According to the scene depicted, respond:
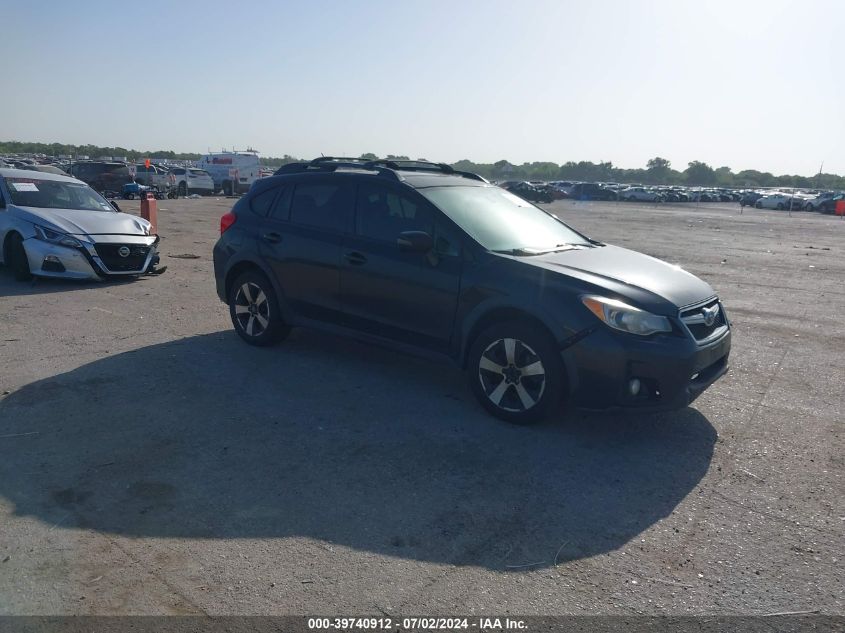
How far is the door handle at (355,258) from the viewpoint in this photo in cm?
639

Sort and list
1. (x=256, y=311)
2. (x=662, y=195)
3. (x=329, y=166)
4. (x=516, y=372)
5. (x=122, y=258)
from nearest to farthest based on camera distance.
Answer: (x=516, y=372), (x=329, y=166), (x=256, y=311), (x=122, y=258), (x=662, y=195)

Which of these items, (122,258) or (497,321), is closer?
(497,321)

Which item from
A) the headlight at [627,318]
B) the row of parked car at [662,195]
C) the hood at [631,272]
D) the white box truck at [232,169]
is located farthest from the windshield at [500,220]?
the row of parked car at [662,195]

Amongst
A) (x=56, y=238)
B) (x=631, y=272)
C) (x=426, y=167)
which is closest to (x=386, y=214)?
(x=426, y=167)

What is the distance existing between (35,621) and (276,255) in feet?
14.4

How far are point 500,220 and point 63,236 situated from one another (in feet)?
22.7

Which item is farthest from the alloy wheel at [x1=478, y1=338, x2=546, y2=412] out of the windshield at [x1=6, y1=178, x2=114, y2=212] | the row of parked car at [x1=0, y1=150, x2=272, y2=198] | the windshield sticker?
the row of parked car at [x1=0, y1=150, x2=272, y2=198]

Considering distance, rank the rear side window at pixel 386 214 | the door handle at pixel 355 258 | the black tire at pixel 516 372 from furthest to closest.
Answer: the door handle at pixel 355 258, the rear side window at pixel 386 214, the black tire at pixel 516 372

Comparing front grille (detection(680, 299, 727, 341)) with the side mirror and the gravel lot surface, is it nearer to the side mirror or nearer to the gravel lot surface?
the gravel lot surface

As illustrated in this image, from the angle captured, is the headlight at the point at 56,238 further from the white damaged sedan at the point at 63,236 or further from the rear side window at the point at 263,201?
the rear side window at the point at 263,201

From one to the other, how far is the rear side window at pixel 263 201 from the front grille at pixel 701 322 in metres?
4.12

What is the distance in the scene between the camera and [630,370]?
4988 mm

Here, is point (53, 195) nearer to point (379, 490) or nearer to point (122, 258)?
point (122, 258)

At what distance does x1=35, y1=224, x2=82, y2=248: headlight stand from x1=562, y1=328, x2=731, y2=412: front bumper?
7.92m
